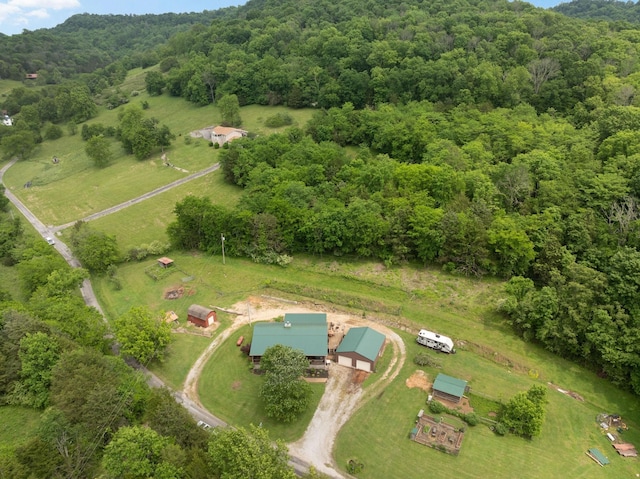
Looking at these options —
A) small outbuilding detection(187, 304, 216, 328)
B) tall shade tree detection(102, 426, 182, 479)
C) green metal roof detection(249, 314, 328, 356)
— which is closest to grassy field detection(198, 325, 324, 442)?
green metal roof detection(249, 314, 328, 356)

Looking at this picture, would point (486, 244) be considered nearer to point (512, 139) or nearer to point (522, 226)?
point (522, 226)

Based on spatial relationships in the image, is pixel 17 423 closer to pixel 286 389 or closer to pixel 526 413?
pixel 286 389

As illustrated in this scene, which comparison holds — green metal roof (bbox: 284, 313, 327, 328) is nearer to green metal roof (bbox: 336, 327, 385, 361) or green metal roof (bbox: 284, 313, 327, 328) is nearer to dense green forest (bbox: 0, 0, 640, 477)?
green metal roof (bbox: 336, 327, 385, 361)

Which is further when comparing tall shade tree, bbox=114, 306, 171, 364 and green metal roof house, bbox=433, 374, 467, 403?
tall shade tree, bbox=114, 306, 171, 364

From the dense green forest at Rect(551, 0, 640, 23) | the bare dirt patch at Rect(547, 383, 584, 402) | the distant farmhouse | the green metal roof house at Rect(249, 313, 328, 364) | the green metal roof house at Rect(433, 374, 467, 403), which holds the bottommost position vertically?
the bare dirt patch at Rect(547, 383, 584, 402)

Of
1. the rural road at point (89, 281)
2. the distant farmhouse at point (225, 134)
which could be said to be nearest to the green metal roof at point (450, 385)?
the rural road at point (89, 281)

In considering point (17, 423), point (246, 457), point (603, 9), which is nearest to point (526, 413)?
point (246, 457)
